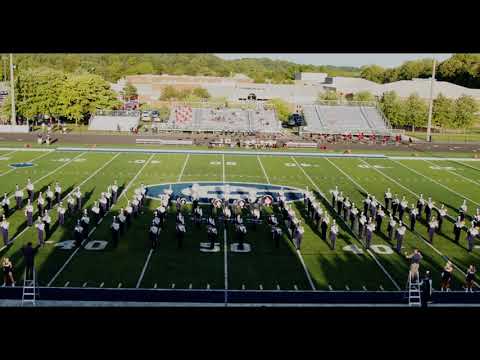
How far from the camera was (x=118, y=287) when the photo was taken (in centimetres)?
909

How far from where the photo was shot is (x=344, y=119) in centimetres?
3903

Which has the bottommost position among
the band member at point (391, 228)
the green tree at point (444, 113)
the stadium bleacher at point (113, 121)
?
the band member at point (391, 228)

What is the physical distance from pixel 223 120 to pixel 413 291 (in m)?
30.3

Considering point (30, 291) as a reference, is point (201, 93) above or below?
above

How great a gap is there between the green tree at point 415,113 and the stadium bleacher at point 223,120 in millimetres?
10445

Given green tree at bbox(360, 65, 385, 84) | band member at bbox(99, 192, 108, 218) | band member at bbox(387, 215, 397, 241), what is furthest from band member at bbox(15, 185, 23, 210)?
green tree at bbox(360, 65, 385, 84)

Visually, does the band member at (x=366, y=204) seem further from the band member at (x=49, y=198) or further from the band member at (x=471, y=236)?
the band member at (x=49, y=198)

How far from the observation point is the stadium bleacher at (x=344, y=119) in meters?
37.1

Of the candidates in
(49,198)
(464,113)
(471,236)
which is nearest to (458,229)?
(471,236)

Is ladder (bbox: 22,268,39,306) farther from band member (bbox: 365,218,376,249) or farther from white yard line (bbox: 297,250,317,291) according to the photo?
band member (bbox: 365,218,376,249)

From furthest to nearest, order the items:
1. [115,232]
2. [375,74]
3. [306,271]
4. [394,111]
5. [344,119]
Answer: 1. [375,74]
2. [394,111]
3. [344,119]
4. [115,232]
5. [306,271]

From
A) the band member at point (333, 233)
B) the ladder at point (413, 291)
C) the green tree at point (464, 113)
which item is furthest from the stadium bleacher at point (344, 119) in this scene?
the ladder at point (413, 291)

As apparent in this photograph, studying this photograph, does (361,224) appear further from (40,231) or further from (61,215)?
(40,231)
